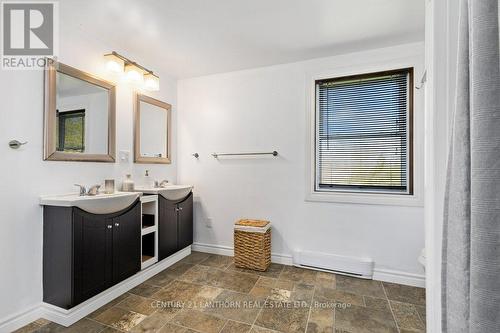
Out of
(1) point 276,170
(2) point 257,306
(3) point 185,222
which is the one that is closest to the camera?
(2) point 257,306

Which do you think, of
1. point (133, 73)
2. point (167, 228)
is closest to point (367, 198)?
point (167, 228)

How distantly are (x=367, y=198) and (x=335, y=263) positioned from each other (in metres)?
0.74

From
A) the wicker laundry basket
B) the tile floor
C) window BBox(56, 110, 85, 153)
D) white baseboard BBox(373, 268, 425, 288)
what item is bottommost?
the tile floor

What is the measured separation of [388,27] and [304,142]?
49.0 inches

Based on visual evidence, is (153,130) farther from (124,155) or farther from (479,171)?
(479,171)

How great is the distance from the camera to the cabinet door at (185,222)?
2730mm

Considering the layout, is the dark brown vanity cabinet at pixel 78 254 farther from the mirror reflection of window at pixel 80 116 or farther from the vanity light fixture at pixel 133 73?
the vanity light fixture at pixel 133 73

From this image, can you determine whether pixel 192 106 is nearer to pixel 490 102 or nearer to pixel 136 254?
pixel 136 254

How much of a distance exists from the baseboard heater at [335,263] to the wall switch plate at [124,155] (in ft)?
6.79

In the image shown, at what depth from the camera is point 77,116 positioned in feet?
6.59

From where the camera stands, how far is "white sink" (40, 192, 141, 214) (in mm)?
1636

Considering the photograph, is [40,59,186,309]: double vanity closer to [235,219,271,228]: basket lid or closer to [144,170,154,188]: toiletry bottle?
[144,170,154,188]: toiletry bottle

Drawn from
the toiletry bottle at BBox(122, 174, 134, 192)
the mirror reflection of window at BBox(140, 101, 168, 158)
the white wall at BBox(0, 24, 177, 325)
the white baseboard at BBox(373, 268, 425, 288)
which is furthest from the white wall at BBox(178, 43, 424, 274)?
the white wall at BBox(0, 24, 177, 325)

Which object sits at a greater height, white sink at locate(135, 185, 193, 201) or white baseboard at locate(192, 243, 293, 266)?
white sink at locate(135, 185, 193, 201)
